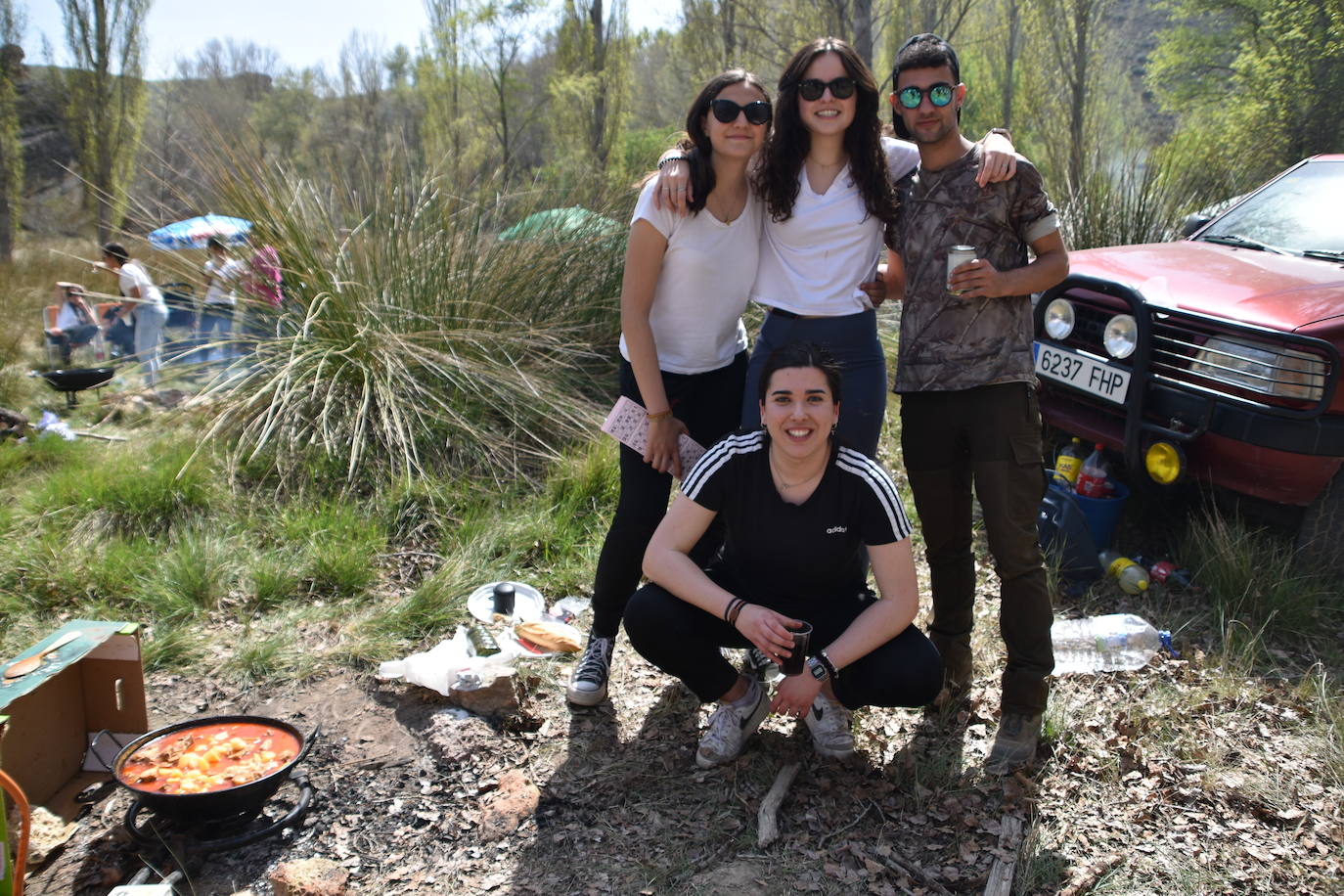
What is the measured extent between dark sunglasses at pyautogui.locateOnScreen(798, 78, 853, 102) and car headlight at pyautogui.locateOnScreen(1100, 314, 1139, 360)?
201 cm

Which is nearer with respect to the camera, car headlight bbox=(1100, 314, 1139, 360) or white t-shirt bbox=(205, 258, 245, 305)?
car headlight bbox=(1100, 314, 1139, 360)

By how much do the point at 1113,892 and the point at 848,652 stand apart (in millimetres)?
852

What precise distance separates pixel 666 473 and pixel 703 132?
1.01 metres

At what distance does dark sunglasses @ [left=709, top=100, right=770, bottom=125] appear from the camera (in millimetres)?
2504

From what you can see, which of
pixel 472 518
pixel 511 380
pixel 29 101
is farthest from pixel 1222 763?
pixel 29 101

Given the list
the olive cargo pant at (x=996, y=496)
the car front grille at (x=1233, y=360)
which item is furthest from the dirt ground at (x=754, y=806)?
the car front grille at (x=1233, y=360)

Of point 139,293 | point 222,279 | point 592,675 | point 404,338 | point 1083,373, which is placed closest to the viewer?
point 592,675

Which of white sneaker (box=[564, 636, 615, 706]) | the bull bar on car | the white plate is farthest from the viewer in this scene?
the white plate

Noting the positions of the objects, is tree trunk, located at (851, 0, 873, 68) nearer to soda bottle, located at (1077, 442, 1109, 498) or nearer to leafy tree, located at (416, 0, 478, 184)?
soda bottle, located at (1077, 442, 1109, 498)

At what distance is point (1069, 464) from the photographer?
420 cm

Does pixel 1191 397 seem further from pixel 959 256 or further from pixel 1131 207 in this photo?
pixel 1131 207

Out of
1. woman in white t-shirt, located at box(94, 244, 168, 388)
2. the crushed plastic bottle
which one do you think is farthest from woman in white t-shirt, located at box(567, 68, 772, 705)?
woman in white t-shirt, located at box(94, 244, 168, 388)

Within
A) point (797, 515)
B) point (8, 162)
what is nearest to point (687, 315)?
point (797, 515)

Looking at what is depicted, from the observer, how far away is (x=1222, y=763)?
2.84 m
